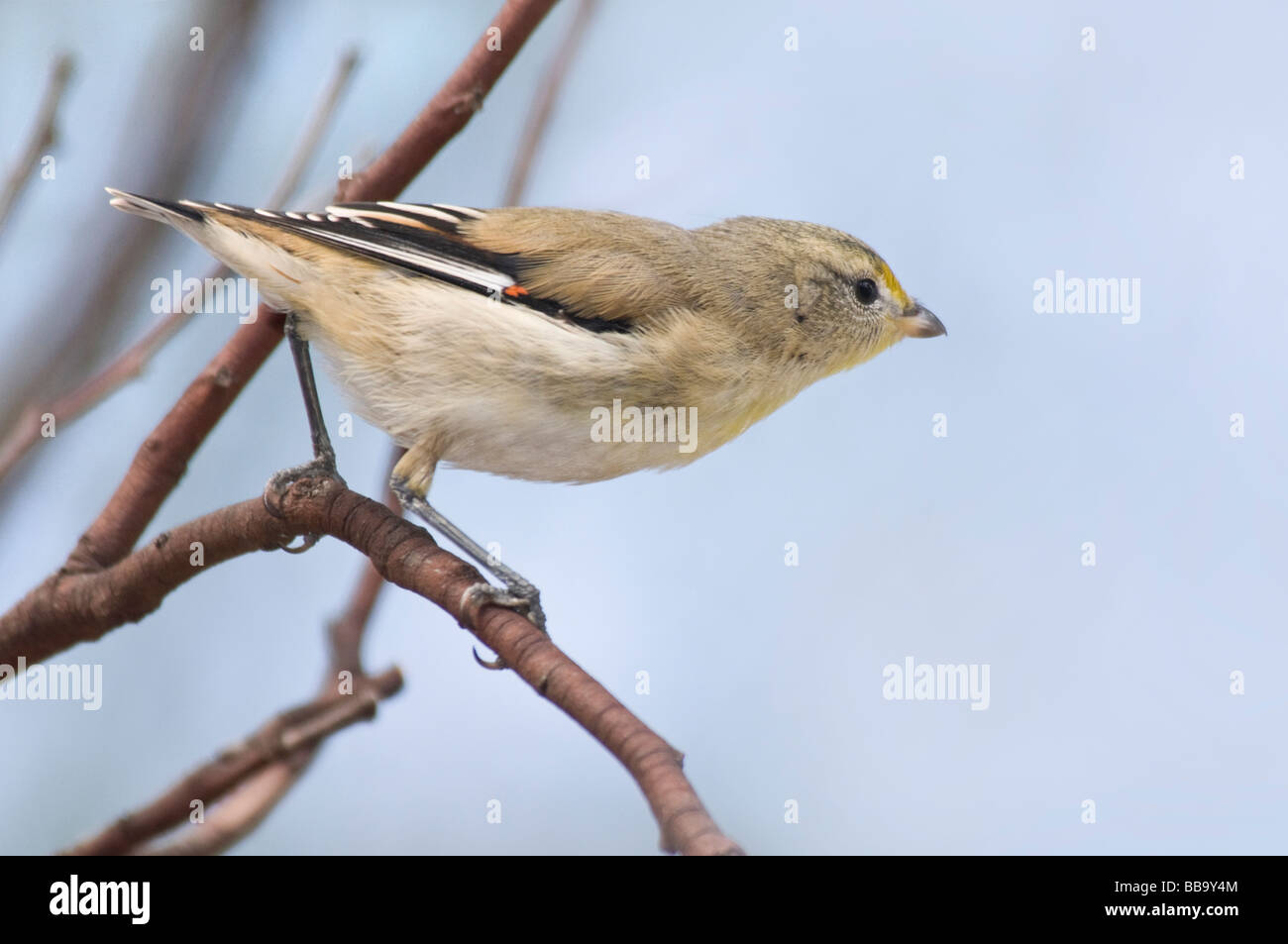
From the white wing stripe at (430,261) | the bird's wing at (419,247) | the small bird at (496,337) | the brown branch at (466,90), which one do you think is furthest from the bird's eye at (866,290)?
the brown branch at (466,90)

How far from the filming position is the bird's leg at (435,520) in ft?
11.7

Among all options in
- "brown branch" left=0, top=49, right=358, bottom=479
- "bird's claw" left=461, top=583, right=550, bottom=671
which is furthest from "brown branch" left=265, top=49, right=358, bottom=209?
"bird's claw" left=461, top=583, right=550, bottom=671

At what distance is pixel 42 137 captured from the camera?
3.01m

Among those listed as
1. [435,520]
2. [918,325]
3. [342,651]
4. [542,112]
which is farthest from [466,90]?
[918,325]

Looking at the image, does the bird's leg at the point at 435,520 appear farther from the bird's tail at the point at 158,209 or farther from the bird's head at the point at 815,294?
the bird's head at the point at 815,294

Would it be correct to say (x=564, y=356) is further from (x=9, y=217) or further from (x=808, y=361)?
(x=9, y=217)

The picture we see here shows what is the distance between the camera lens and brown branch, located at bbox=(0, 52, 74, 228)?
116 inches

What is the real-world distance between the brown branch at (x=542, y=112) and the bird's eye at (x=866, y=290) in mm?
1539

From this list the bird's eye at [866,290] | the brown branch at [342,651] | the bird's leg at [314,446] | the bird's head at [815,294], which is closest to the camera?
the brown branch at [342,651]

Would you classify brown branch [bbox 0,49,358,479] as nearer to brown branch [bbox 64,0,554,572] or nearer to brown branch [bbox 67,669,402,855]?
brown branch [bbox 64,0,554,572]

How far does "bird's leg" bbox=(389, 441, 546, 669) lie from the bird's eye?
6.26ft

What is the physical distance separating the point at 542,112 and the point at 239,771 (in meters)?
2.18

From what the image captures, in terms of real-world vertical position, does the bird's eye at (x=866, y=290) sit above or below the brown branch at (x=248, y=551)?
above

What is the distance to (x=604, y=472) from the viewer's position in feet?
13.1
